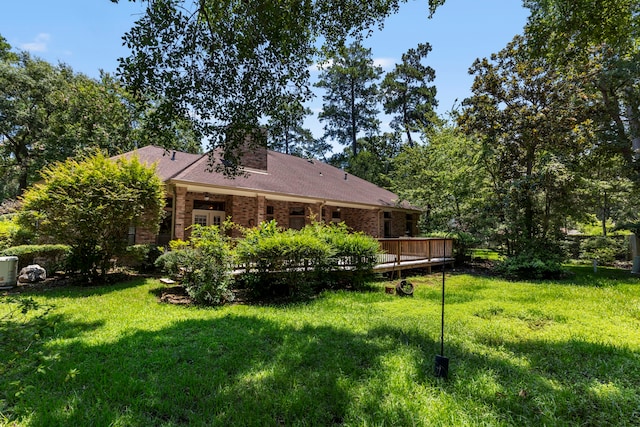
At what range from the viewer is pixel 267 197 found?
13.2m

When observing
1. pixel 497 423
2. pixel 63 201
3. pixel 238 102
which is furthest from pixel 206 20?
pixel 497 423

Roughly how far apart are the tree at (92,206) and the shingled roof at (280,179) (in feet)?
3.86

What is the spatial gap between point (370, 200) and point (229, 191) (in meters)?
8.44

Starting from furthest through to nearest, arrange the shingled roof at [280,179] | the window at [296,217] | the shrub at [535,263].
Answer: the window at [296,217] → the shingled roof at [280,179] → the shrub at [535,263]

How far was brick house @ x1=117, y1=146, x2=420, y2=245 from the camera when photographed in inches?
447

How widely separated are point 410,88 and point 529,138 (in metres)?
21.4

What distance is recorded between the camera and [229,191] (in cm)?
1188

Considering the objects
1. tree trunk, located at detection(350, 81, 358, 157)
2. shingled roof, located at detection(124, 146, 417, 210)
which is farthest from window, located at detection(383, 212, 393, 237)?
tree trunk, located at detection(350, 81, 358, 157)

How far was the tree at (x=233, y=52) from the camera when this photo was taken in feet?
15.5

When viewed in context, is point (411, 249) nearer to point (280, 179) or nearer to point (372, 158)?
point (280, 179)

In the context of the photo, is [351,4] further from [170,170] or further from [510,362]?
[170,170]

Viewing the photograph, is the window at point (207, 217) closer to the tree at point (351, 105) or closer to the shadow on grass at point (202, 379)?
the shadow on grass at point (202, 379)

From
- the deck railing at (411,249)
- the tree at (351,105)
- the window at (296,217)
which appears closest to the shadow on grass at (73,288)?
the deck railing at (411,249)

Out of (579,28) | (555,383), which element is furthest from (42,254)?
(579,28)
